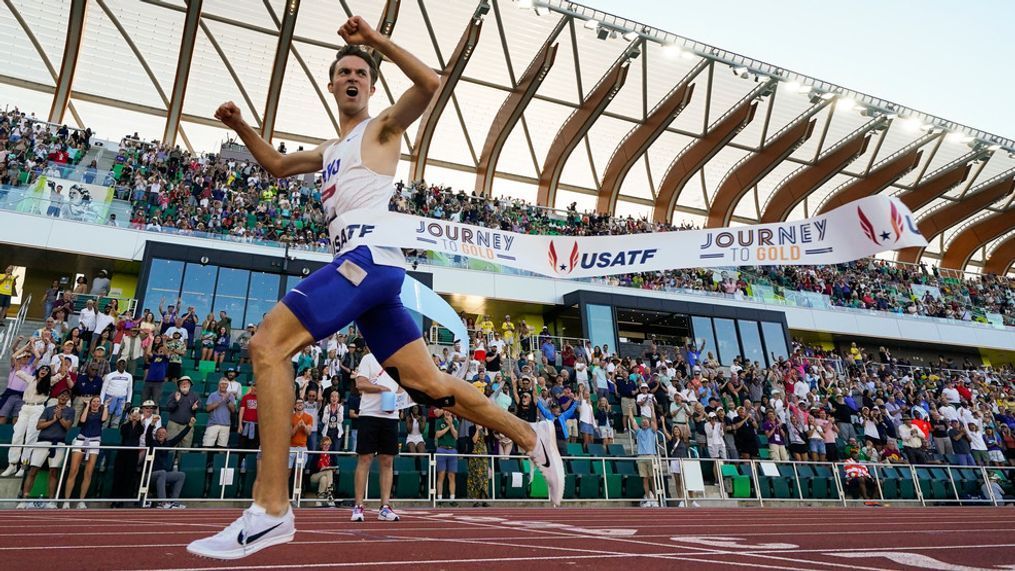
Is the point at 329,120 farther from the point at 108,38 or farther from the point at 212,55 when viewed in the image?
the point at 108,38

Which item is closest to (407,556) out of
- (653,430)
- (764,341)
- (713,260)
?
(713,260)

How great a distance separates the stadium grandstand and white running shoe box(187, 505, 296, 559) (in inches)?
9.6

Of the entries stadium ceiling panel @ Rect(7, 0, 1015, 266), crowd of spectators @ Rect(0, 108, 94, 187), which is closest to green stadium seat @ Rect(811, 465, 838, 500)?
stadium ceiling panel @ Rect(7, 0, 1015, 266)

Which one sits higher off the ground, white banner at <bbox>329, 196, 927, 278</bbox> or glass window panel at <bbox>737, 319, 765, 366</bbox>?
glass window panel at <bbox>737, 319, 765, 366</bbox>

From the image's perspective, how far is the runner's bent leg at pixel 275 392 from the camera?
2172 mm

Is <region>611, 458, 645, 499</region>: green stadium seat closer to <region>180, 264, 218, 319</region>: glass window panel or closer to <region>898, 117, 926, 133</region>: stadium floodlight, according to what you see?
<region>180, 264, 218, 319</region>: glass window panel

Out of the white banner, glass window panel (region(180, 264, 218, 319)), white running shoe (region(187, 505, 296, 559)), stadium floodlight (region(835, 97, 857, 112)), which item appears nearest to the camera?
white running shoe (region(187, 505, 296, 559))

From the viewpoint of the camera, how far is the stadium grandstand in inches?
258

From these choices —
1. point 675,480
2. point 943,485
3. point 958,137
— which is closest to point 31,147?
point 675,480

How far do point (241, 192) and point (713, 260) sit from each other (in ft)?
56.0

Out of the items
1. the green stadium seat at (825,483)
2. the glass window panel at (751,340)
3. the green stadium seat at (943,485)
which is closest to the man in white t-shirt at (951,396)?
the green stadium seat at (943,485)

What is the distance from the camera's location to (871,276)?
3080 cm

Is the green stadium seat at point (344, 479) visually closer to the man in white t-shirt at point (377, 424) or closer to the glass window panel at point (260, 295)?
the man in white t-shirt at point (377, 424)

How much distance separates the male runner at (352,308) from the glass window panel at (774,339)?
22.8m
